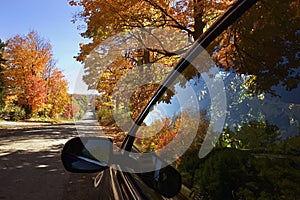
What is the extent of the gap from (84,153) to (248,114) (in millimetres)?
1327

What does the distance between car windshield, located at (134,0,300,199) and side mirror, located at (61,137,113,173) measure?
2.47ft

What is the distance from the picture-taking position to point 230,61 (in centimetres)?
106

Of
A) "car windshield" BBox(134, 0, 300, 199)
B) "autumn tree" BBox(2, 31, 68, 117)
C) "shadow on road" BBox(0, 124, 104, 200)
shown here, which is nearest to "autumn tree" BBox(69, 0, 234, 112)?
"shadow on road" BBox(0, 124, 104, 200)

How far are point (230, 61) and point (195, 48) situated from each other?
34 cm

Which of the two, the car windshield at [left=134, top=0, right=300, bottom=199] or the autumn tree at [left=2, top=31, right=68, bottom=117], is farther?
the autumn tree at [left=2, top=31, right=68, bottom=117]

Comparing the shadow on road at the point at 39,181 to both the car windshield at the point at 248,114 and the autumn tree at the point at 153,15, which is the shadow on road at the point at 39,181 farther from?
the autumn tree at the point at 153,15

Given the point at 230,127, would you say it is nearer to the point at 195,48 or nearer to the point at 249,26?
the point at 249,26

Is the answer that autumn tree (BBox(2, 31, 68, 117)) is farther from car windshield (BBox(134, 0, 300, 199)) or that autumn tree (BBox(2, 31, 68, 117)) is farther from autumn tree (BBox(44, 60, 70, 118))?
car windshield (BBox(134, 0, 300, 199))

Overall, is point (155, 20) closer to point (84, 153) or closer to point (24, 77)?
point (84, 153)

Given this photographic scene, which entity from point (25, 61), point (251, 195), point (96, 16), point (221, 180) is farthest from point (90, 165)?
point (25, 61)

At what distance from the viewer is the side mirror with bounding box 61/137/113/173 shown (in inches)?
74.9

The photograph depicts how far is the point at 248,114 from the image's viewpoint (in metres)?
0.96

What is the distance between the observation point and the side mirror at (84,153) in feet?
6.24

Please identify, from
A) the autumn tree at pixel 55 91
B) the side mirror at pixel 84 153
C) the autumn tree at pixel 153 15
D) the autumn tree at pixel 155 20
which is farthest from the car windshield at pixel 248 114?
the autumn tree at pixel 55 91
